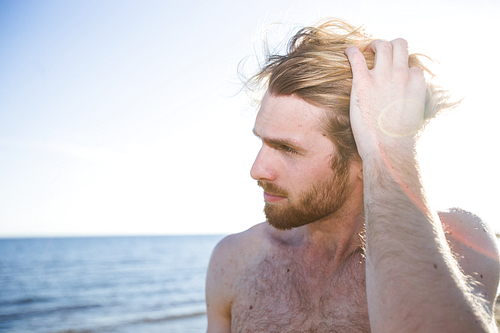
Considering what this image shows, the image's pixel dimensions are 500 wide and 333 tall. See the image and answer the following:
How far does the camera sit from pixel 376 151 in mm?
1446

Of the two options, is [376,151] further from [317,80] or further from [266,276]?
[266,276]

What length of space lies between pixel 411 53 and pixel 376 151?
130 cm

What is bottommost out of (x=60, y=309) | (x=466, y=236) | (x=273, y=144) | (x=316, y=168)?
(x=60, y=309)

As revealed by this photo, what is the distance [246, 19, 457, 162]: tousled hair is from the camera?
88.5 inches

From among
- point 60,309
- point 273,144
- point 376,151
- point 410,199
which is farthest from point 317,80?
point 60,309

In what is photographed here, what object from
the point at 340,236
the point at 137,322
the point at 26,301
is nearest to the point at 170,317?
the point at 137,322

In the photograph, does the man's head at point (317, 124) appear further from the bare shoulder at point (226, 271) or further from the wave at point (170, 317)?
the wave at point (170, 317)

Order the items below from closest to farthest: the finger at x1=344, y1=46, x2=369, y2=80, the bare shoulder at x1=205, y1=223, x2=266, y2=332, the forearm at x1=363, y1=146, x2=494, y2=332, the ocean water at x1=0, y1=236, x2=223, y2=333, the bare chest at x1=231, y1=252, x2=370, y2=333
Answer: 1. the forearm at x1=363, y1=146, x2=494, y2=332
2. the finger at x1=344, y1=46, x2=369, y2=80
3. the bare chest at x1=231, y1=252, x2=370, y2=333
4. the bare shoulder at x1=205, y1=223, x2=266, y2=332
5. the ocean water at x1=0, y1=236, x2=223, y2=333

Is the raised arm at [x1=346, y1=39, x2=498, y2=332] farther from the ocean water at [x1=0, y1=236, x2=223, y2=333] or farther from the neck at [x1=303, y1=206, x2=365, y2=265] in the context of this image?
the ocean water at [x1=0, y1=236, x2=223, y2=333]

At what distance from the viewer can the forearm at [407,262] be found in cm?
102

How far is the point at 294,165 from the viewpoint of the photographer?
2.19m

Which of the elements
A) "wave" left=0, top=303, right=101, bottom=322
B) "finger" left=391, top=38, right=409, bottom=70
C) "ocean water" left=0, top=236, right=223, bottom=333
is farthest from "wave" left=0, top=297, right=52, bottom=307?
"finger" left=391, top=38, right=409, bottom=70

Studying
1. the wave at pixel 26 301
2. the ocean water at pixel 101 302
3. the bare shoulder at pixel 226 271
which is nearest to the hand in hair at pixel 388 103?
the bare shoulder at pixel 226 271

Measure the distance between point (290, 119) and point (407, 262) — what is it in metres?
1.31
